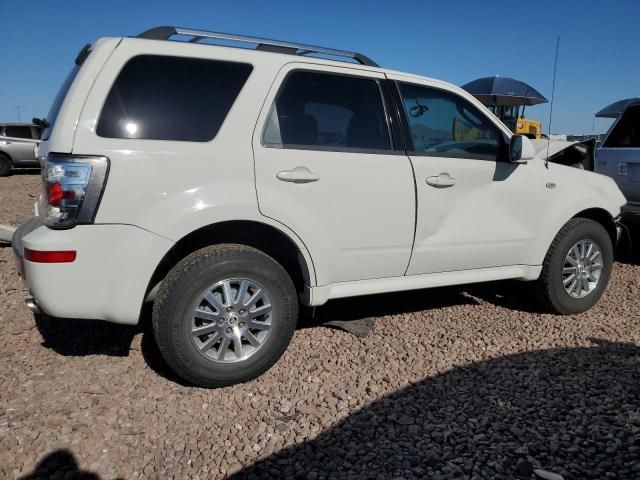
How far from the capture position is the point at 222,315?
115 inches

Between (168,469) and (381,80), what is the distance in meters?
2.68

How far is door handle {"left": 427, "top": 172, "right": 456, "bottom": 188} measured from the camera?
3.44m

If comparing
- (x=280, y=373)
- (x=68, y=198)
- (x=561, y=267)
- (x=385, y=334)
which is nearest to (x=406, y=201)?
(x=385, y=334)

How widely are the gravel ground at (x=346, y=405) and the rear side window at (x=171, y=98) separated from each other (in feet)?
5.02

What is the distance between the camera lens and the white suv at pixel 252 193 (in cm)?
259

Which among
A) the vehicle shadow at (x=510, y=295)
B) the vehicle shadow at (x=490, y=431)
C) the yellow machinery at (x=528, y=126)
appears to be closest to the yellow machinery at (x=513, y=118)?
the yellow machinery at (x=528, y=126)

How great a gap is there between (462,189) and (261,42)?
171 centimetres

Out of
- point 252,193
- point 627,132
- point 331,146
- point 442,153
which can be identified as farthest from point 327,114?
point 627,132

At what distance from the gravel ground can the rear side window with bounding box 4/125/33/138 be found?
15185mm

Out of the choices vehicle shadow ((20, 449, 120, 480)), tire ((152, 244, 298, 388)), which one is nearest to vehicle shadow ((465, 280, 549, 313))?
tire ((152, 244, 298, 388))

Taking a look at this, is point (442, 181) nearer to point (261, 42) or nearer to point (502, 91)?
point (261, 42)

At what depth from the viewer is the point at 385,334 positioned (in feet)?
12.7

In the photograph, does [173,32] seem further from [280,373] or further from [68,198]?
[280,373]

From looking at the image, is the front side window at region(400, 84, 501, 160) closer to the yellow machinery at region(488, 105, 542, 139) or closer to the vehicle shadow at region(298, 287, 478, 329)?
the vehicle shadow at region(298, 287, 478, 329)
